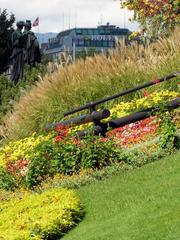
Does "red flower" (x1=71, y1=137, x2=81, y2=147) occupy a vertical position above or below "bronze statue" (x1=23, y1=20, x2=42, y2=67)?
below

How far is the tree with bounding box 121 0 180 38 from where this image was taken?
1101 inches

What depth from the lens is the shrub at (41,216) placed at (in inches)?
315

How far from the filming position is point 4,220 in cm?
907

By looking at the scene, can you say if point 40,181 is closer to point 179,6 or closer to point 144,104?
point 144,104

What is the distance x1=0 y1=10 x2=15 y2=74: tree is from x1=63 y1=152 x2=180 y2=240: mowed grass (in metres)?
45.9

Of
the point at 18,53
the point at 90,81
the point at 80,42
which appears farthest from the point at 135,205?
the point at 80,42

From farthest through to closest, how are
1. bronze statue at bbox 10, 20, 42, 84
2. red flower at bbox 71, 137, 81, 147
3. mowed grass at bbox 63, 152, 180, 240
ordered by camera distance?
bronze statue at bbox 10, 20, 42, 84 → red flower at bbox 71, 137, 81, 147 → mowed grass at bbox 63, 152, 180, 240

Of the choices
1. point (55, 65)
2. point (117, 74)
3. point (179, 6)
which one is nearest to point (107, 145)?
point (117, 74)

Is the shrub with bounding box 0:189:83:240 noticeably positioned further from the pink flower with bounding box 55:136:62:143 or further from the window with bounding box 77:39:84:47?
the window with bounding box 77:39:84:47

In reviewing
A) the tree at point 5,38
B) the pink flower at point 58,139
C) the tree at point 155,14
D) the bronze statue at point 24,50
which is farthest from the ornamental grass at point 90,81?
the tree at point 5,38

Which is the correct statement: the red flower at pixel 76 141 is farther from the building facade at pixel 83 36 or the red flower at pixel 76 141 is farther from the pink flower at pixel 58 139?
the building facade at pixel 83 36

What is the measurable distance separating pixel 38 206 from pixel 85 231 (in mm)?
1421

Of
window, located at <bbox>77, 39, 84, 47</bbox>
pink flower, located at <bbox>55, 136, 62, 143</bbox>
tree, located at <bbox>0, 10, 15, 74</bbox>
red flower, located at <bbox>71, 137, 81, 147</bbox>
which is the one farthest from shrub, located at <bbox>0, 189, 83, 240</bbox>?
window, located at <bbox>77, 39, 84, 47</bbox>

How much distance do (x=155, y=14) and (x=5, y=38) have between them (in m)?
29.5
